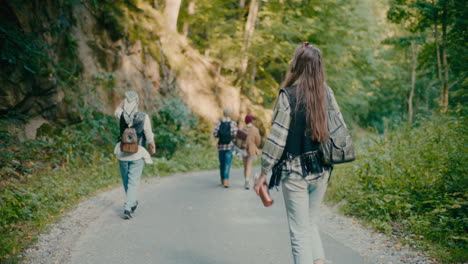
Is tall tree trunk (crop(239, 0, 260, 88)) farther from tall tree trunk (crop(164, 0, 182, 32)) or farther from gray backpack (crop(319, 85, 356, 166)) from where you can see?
gray backpack (crop(319, 85, 356, 166))

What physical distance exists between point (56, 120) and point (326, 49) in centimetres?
1600

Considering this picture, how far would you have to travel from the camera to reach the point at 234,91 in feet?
76.8

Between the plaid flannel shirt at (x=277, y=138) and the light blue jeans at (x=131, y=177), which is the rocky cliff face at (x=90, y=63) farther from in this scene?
the plaid flannel shirt at (x=277, y=138)

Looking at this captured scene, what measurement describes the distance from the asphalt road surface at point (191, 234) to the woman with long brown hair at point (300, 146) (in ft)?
5.00

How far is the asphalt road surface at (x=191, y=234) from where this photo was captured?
5000 millimetres

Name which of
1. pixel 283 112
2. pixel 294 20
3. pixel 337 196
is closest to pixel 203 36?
pixel 294 20

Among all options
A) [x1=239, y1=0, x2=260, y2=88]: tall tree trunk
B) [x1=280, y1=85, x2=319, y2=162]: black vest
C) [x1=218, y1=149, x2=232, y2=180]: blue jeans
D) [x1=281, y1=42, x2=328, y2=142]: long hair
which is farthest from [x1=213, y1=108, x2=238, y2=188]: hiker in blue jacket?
[x1=239, y1=0, x2=260, y2=88]: tall tree trunk

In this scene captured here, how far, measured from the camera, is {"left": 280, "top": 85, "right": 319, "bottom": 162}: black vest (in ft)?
11.7

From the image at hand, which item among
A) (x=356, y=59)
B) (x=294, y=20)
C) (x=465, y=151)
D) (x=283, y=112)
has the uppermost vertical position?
(x=294, y=20)

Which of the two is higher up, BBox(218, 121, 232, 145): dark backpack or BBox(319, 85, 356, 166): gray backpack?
BBox(319, 85, 356, 166): gray backpack

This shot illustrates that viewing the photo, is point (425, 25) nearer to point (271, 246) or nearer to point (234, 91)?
point (271, 246)

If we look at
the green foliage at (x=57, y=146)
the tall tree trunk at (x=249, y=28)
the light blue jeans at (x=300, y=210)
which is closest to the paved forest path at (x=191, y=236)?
the light blue jeans at (x=300, y=210)

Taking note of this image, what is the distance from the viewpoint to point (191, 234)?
6043 millimetres

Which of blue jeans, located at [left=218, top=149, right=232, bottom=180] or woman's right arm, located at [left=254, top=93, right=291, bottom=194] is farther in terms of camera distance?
blue jeans, located at [left=218, top=149, right=232, bottom=180]
